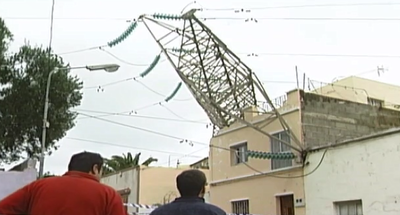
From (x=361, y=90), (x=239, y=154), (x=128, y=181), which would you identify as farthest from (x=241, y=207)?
(x=128, y=181)

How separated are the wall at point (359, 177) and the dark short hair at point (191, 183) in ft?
46.2

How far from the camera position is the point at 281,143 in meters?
21.1

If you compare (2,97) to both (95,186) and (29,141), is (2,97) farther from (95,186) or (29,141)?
(95,186)

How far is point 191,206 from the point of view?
12.6 ft

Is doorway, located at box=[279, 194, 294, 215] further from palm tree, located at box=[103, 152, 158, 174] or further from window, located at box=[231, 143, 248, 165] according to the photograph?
palm tree, located at box=[103, 152, 158, 174]

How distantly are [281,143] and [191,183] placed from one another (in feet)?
57.5

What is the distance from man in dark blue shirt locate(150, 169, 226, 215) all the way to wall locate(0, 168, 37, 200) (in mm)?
11326

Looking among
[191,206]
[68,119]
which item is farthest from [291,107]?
[191,206]

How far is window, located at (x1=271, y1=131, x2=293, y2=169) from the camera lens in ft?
68.4

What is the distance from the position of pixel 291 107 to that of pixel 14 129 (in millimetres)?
10338

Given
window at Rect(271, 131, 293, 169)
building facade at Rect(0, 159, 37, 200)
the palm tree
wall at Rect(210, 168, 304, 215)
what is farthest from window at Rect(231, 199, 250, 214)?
the palm tree

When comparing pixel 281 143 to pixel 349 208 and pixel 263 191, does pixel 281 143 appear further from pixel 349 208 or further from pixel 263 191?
pixel 349 208

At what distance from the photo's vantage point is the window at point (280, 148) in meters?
20.9

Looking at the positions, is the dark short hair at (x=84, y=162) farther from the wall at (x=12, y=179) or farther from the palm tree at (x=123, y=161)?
the palm tree at (x=123, y=161)
